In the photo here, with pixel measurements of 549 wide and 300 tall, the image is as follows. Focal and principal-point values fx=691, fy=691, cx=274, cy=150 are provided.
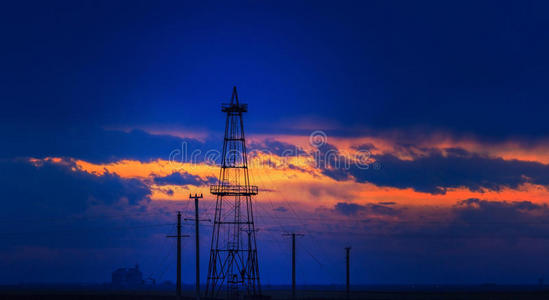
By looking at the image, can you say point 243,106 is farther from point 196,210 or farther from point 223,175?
point 196,210

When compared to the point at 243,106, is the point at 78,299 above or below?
below

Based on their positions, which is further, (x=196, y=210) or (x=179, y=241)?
(x=196, y=210)

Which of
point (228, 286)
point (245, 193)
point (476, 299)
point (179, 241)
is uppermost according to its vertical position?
point (245, 193)

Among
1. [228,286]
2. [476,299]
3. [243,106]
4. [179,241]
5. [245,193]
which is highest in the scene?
[243,106]

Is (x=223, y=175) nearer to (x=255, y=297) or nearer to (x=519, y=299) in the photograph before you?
(x=255, y=297)

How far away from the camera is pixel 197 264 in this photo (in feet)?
237

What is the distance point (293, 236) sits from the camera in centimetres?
9431

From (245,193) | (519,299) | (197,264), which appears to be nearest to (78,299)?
(197,264)

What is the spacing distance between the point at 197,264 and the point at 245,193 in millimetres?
8965

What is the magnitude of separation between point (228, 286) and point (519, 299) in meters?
60.6

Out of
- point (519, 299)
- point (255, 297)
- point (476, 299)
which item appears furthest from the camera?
point (476, 299)

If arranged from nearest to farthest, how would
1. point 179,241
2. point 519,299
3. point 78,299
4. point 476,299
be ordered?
1. point 179,241
2. point 78,299
3. point 519,299
4. point 476,299

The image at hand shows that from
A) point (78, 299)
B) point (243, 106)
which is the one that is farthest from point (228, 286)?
point (78, 299)

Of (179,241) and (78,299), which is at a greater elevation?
(179,241)
